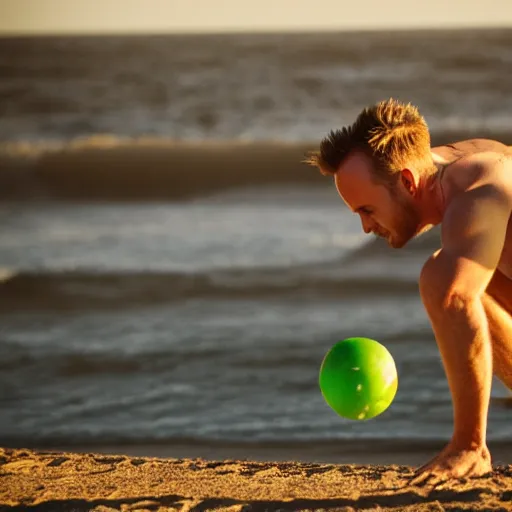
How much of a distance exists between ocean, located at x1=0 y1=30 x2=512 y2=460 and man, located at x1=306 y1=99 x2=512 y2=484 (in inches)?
58.4

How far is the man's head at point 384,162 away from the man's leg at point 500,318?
452mm

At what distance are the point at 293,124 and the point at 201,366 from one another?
42.2 feet

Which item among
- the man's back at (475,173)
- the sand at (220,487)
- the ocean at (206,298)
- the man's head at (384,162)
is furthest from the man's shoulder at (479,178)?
the ocean at (206,298)

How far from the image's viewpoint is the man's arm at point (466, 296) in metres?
3.45

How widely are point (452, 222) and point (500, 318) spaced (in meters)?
0.62

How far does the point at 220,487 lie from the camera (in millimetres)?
3906

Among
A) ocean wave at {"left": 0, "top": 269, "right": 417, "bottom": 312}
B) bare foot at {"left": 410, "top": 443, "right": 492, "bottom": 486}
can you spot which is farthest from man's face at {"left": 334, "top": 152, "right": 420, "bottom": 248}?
ocean wave at {"left": 0, "top": 269, "right": 417, "bottom": 312}

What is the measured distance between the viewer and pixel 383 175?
3.69 meters

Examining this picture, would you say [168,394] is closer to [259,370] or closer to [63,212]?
[259,370]

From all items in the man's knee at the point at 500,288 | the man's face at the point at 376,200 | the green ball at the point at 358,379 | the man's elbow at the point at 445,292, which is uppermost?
the man's face at the point at 376,200

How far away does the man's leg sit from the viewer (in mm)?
3951

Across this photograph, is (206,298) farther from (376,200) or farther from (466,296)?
(466,296)

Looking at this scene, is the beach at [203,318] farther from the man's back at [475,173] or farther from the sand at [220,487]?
the man's back at [475,173]

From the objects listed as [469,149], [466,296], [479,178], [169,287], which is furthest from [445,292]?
[169,287]
